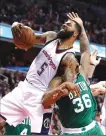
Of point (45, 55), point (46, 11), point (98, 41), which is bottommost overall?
point (98, 41)

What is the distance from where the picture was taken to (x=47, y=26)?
1255cm

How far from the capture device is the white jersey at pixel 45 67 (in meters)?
3.27

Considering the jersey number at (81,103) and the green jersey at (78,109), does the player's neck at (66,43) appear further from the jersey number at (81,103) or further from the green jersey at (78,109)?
the jersey number at (81,103)

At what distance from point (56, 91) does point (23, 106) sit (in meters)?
0.56

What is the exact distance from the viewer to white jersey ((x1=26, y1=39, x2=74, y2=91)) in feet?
10.7

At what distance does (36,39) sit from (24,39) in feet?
0.57

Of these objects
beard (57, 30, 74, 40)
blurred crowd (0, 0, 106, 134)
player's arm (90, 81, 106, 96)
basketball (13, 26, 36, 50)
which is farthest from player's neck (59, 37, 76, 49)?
blurred crowd (0, 0, 106, 134)

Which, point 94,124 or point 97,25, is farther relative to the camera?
point 97,25

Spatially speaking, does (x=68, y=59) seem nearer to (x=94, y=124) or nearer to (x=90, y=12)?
(x=94, y=124)

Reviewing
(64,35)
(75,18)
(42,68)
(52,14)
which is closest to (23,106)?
(42,68)

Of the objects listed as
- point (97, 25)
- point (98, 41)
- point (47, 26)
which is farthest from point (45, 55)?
point (97, 25)

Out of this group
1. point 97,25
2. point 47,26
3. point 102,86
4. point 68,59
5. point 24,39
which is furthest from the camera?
point 97,25

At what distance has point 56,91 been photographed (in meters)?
2.86

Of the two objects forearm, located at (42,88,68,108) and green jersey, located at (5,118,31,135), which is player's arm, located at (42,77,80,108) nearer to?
forearm, located at (42,88,68,108)
